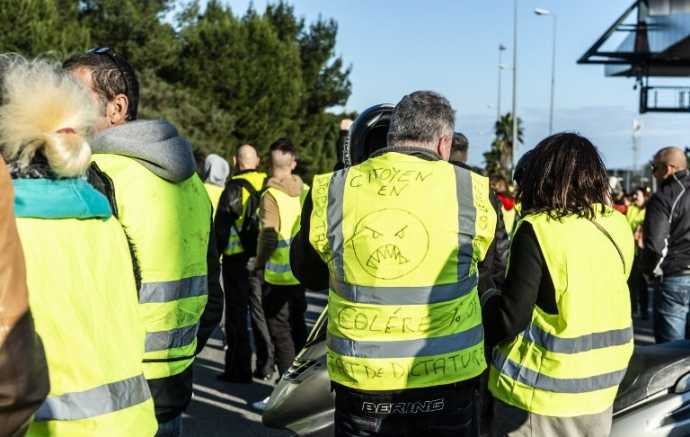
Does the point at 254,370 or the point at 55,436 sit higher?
the point at 55,436

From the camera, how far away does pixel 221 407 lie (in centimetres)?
658

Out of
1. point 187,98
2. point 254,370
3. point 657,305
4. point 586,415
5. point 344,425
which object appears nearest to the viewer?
point 344,425

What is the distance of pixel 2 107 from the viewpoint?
1788 mm

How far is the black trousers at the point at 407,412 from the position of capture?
107 inches

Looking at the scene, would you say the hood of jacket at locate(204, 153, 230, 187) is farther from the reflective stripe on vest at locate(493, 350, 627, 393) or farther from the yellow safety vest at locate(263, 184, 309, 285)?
the reflective stripe on vest at locate(493, 350, 627, 393)

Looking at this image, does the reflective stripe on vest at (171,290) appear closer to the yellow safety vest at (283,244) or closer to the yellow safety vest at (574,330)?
the yellow safety vest at (574,330)

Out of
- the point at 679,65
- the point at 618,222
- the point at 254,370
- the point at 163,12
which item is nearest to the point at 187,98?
the point at 163,12

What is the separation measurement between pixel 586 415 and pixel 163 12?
42827 mm

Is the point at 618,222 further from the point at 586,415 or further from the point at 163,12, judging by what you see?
the point at 163,12

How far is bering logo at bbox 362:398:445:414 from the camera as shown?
2709 mm

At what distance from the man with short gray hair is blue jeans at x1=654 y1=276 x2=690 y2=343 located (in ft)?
14.3

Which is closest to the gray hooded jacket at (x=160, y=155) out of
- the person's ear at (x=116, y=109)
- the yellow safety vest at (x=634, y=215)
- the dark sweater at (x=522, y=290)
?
the person's ear at (x=116, y=109)

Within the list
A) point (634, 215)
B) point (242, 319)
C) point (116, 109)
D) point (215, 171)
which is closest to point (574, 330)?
point (116, 109)

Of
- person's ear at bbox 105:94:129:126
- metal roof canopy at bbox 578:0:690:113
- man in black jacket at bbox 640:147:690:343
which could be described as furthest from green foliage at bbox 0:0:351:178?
person's ear at bbox 105:94:129:126
